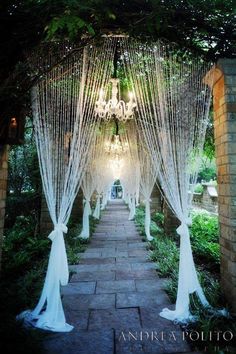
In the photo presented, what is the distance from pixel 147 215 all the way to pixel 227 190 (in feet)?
13.5

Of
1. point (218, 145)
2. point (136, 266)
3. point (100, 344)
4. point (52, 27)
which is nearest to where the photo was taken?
point (52, 27)

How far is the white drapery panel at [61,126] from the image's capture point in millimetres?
2703

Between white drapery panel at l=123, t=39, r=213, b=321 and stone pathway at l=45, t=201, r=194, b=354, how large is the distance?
1.08ft

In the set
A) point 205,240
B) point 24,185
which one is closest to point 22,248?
point 24,185

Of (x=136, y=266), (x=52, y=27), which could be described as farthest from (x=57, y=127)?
(x=136, y=266)

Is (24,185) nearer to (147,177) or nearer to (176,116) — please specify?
(147,177)

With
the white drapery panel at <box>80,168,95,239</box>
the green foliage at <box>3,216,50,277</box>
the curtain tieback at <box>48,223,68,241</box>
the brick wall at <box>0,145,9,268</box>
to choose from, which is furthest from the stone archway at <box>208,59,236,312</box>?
the white drapery panel at <box>80,168,95,239</box>

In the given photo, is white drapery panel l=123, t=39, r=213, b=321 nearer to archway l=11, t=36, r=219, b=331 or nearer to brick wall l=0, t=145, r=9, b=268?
archway l=11, t=36, r=219, b=331

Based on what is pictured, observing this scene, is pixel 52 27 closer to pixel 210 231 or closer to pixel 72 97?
pixel 72 97

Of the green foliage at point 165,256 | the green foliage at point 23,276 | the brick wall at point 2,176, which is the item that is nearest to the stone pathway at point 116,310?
the green foliage at point 165,256

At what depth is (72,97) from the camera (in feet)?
9.32

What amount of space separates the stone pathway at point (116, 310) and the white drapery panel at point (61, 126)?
0.34 meters

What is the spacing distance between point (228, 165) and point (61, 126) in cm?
Result: 184

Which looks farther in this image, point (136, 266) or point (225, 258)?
point (136, 266)
